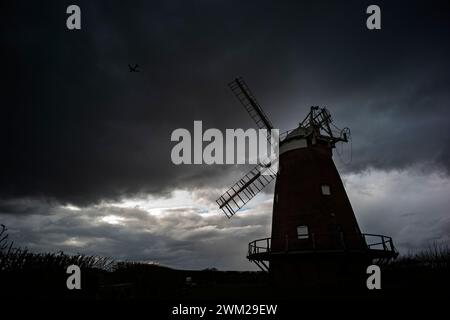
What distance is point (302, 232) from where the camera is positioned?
16.8 metres

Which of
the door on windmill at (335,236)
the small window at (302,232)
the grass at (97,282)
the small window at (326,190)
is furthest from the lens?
the small window at (326,190)

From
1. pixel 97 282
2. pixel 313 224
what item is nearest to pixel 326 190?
pixel 313 224

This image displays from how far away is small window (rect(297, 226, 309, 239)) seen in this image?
16.6 m

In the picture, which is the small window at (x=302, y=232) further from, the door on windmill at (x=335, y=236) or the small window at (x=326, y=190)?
→ the small window at (x=326, y=190)

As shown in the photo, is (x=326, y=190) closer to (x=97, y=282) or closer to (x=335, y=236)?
(x=335, y=236)

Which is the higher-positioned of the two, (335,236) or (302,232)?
(302,232)

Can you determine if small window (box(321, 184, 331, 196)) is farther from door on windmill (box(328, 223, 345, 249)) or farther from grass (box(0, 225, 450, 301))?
grass (box(0, 225, 450, 301))

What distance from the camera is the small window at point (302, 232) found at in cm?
1659

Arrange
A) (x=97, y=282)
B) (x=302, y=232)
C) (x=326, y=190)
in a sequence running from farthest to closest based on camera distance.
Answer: (x=326, y=190), (x=302, y=232), (x=97, y=282)

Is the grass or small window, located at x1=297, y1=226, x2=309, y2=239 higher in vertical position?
small window, located at x1=297, y1=226, x2=309, y2=239

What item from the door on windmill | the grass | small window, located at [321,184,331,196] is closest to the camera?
the grass

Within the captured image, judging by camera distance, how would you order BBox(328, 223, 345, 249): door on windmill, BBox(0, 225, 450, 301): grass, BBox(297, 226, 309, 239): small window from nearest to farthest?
BBox(0, 225, 450, 301): grass < BBox(328, 223, 345, 249): door on windmill < BBox(297, 226, 309, 239): small window
